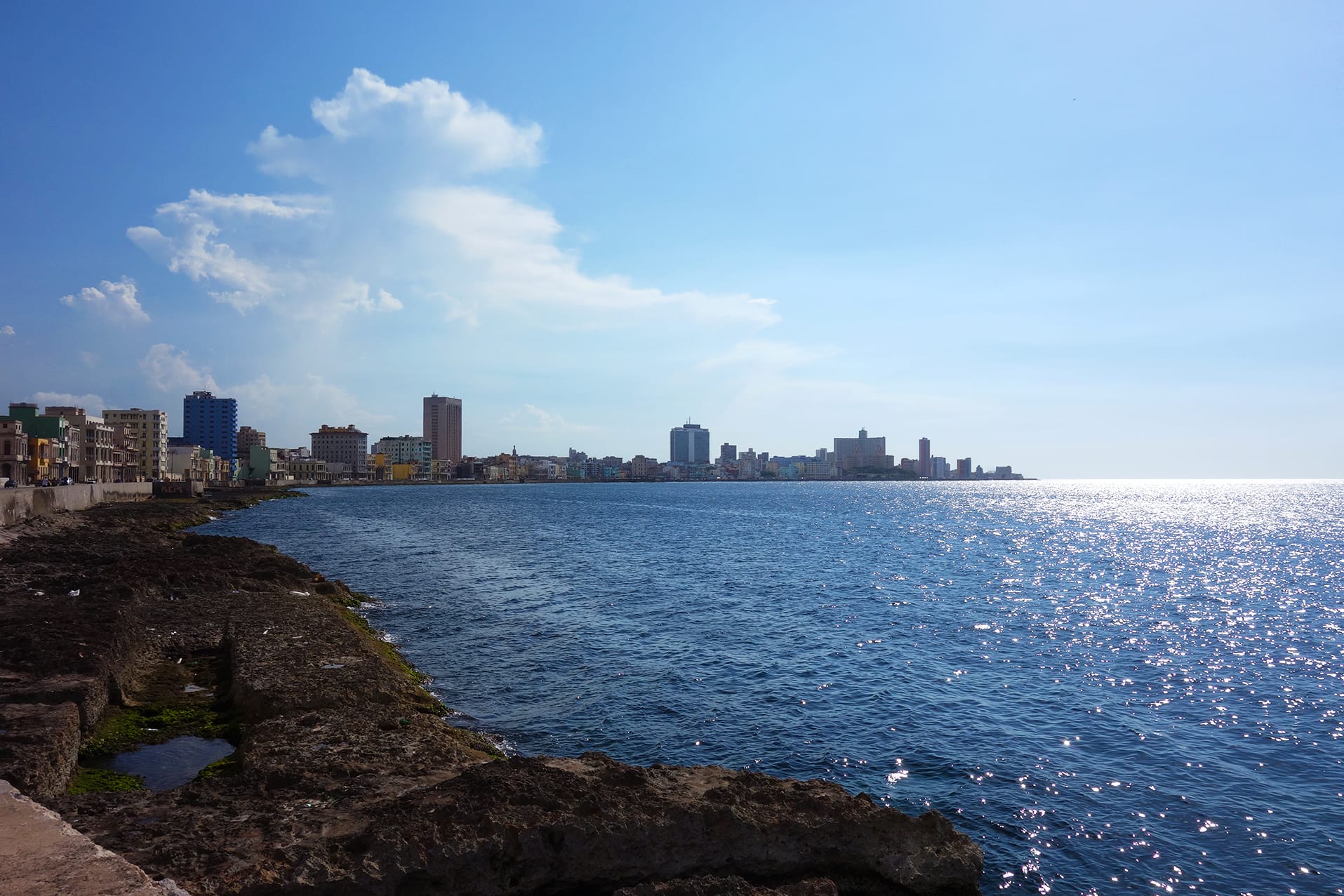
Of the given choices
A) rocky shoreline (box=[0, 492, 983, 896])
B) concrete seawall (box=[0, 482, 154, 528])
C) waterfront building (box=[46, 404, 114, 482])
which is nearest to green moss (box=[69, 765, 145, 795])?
rocky shoreline (box=[0, 492, 983, 896])

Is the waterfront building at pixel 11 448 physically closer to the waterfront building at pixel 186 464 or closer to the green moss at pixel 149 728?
the waterfront building at pixel 186 464

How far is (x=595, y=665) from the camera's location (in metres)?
27.3

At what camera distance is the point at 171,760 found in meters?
15.8

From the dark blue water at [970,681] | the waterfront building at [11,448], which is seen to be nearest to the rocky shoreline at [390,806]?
the dark blue water at [970,681]

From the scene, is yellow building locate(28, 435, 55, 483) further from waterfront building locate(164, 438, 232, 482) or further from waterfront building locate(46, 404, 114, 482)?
waterfront building locate(164, 438, 232, 482)

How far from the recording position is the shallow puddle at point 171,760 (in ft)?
49.0

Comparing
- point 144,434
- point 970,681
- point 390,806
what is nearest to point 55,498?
point 390,806

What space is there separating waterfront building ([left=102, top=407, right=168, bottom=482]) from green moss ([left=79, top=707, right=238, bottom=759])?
579 ft

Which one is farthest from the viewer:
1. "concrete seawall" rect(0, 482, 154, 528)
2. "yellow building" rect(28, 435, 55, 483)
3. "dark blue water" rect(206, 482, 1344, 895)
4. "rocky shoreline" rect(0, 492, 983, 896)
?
"yellow building" rect(28, 435, 55, 483)

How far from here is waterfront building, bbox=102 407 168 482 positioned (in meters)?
166

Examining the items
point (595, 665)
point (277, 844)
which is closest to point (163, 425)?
point (595, 665)

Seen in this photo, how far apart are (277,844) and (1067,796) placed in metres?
15.7

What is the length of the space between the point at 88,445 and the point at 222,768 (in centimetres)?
14165

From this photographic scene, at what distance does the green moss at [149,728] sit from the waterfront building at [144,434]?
176359mm
